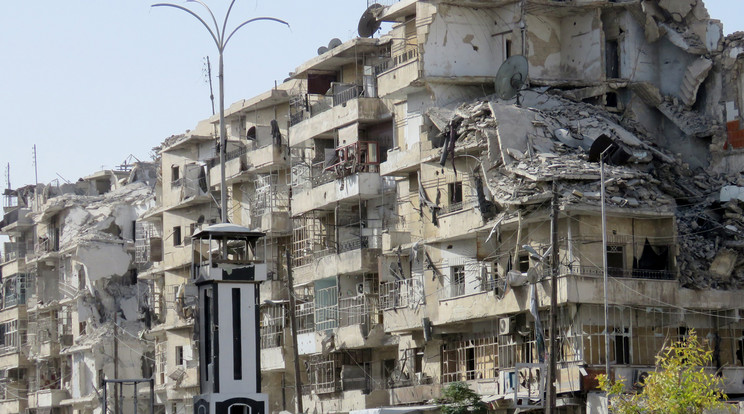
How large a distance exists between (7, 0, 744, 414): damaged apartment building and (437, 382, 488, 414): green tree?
1.54 feet

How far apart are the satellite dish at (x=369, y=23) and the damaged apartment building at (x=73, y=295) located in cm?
1989

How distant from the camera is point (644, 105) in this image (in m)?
51.0

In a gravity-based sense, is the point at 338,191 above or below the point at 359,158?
below

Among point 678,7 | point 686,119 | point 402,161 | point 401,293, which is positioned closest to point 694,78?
point 686,119

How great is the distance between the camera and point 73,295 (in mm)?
76000

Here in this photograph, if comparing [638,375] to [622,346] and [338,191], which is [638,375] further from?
[338,191]

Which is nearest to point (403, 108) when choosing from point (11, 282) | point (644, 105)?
point (644, 105)

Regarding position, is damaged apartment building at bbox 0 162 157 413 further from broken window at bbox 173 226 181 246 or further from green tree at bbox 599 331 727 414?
green tree at bbox 599 331 727 414

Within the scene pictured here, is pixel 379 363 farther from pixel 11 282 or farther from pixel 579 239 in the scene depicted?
pixel 11 282

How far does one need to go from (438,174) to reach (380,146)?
5837 millimetres

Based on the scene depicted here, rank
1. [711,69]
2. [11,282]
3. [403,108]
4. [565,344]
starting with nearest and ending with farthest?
1. [565,344]
2. [711,69]
3. [403,108]
4. [11,282]

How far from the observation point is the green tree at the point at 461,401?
45625 mm

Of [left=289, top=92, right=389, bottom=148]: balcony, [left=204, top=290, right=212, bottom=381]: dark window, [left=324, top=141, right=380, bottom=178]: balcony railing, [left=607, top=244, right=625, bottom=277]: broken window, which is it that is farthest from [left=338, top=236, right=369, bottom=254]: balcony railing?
[left=204, top=290, right=212, bottom=381]: dark window

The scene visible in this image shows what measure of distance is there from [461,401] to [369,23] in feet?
59.1
